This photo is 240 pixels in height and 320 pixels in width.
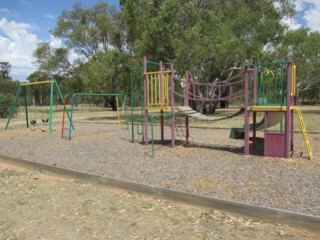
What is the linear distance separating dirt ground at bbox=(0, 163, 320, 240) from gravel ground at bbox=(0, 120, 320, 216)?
19.8 inches

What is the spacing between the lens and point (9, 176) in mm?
6207

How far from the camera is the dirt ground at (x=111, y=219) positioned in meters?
3.47

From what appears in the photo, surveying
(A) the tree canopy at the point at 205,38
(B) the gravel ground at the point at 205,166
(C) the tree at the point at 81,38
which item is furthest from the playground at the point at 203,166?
(C) the tree at the point at 81,38

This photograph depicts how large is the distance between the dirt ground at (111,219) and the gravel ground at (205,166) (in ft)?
1.65

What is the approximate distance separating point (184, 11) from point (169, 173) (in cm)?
1280

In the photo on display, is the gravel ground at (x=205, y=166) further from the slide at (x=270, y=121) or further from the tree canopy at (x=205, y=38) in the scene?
the tree canopy at (x=205, y=38)

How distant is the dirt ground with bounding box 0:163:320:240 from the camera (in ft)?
11.4

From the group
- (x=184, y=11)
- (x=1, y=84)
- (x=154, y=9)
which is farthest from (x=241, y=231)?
(x=1, y=84)

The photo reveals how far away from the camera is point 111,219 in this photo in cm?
391

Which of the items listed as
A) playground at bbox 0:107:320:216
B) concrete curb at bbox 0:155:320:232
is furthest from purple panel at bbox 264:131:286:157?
concrete curb at bbox 0:155:320:232

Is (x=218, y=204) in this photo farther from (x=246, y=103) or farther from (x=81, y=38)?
(x=81, y=38)

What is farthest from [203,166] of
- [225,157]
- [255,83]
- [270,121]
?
[255,83]

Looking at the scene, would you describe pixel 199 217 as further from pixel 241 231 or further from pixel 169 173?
pixel 169 173

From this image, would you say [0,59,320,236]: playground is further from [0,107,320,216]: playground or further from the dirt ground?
the dirt ground
